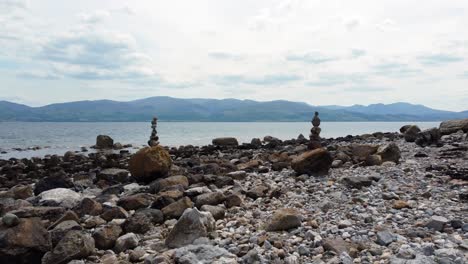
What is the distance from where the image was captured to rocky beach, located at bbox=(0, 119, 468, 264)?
7414 millimetres

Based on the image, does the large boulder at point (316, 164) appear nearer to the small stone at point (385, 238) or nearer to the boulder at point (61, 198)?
the small stone at point (385, 238)

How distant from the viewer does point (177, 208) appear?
1018cm

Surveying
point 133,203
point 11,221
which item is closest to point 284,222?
point 133,203

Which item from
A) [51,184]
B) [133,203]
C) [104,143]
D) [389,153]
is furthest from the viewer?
[104,143]

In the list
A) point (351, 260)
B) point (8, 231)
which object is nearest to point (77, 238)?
point (8, 231)

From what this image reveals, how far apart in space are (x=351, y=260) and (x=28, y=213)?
7313mm

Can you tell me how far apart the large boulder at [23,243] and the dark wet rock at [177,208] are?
290cm

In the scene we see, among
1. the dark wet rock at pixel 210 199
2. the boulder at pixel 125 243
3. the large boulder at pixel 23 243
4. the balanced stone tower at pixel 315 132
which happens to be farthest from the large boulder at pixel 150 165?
the balanced stone tower at pixel 315 132

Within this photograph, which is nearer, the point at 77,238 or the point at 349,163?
the point at 77,238

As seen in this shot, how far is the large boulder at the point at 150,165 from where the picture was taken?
15.3 m

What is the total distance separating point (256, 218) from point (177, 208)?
196 centimetres

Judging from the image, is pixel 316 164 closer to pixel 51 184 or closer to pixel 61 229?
pixel 61 229

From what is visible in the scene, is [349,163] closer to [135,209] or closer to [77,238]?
[135,209]

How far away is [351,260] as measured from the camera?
A: 22.8 feet
